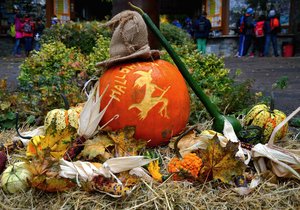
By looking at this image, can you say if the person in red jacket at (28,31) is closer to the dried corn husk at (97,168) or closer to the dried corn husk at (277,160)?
the dried corn husk at (97,168)

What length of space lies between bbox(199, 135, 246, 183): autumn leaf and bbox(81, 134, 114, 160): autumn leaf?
58 cm

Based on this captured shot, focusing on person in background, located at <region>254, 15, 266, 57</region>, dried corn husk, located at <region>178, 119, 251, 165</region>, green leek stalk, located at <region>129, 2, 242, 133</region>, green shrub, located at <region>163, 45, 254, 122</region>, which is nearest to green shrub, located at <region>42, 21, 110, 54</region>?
green shrub, located at <region>163, 45, 254, 122</region>

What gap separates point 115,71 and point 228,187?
43.2 inches

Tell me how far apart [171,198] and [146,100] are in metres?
0.82

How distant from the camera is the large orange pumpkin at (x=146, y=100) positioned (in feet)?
8.63

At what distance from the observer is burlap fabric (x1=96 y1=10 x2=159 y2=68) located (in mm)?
2744

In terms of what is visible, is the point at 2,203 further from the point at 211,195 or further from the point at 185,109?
the point at 185,109

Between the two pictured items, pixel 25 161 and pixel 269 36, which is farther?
pixel 269 36

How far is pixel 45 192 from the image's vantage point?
213 centimetres

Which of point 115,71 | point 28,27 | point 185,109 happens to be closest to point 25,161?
point 115,71

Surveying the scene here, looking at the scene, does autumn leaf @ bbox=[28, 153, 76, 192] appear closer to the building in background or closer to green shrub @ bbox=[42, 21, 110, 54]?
green shrub @ bbox=[42, 21, 110, 54]

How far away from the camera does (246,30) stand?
1691cm

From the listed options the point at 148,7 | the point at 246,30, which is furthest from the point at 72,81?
the point at 246,30

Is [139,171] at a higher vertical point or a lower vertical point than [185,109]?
lower
